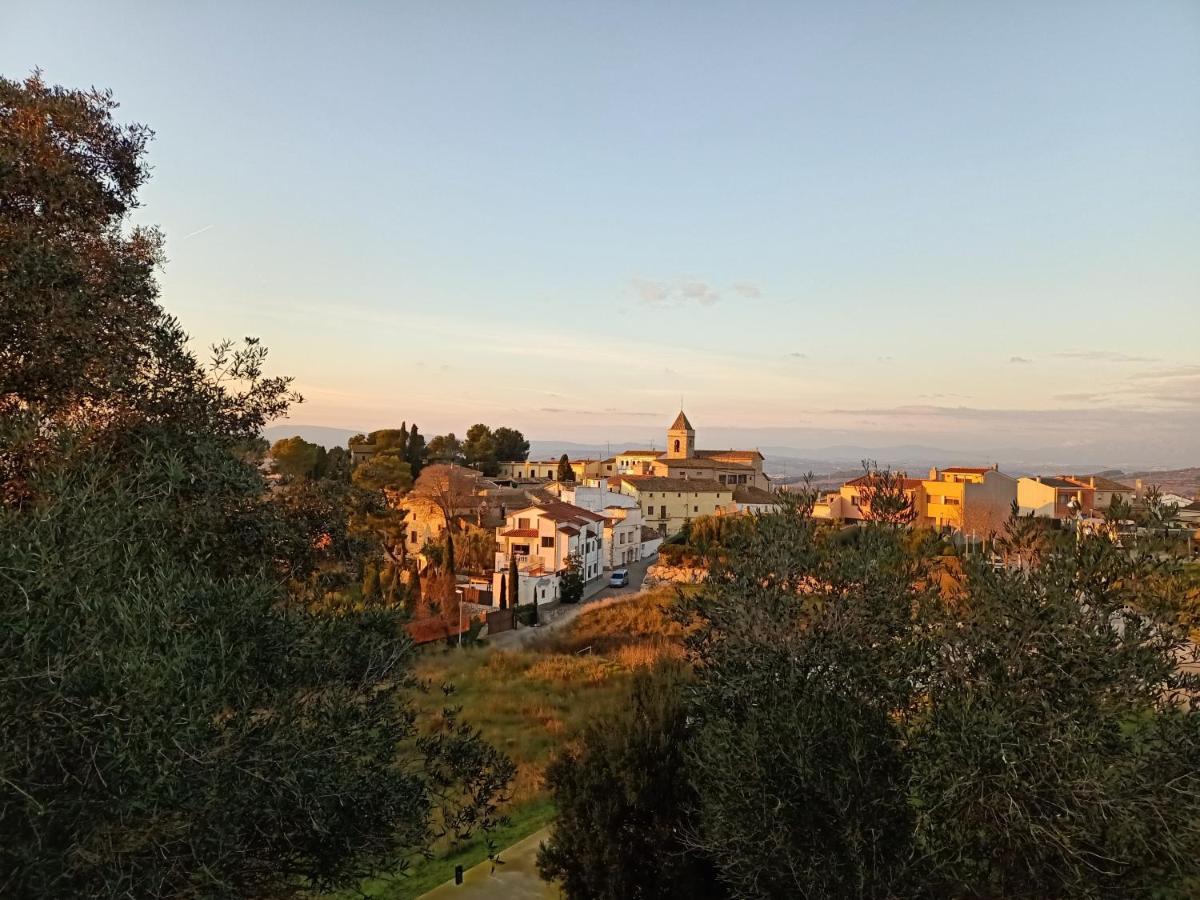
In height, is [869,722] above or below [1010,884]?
above

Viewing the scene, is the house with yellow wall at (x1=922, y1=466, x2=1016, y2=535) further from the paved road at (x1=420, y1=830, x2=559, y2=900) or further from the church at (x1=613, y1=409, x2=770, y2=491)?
the paved road at (x1=420, y1=830, x2=559, y2=900)

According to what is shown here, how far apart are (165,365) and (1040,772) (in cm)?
907

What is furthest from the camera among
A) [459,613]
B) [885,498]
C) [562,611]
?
[562,611]

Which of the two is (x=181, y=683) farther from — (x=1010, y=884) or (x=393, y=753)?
(x=1010, y=884)

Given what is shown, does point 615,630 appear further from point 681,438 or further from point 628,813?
point 681,438

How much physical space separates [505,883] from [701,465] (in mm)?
64763

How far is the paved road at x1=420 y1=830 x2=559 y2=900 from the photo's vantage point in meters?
9.33

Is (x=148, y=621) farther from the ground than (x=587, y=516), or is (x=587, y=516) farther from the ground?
(x=148, y=621)

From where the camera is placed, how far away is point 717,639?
8.08m

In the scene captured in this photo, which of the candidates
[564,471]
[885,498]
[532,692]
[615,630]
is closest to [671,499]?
[564,471]

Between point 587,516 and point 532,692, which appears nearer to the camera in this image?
point 532,692

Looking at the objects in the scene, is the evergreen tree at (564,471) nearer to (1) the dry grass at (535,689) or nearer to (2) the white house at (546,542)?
(2) the white house at (546,542)

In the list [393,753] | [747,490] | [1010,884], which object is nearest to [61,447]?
[393,753]

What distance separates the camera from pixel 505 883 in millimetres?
9727
